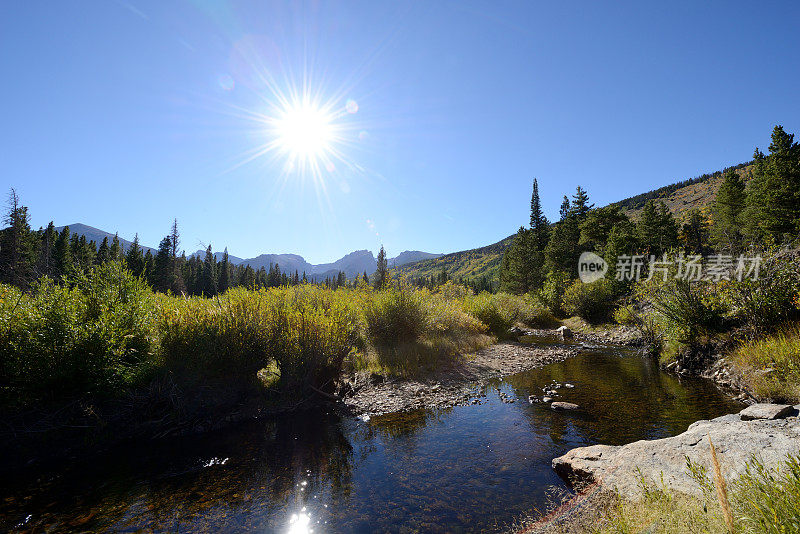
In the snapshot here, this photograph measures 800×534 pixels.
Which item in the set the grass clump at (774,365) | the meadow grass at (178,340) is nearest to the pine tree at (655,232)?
the grass clump at (774,365)

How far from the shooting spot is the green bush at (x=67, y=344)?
7457 mm

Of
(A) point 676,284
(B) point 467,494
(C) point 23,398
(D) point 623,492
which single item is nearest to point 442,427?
(B) point 467,494

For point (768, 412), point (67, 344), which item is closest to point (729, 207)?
point (768, 412)

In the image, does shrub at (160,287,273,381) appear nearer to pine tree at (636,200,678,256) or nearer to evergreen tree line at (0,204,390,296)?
evergreen tree line at (0,204,390,296)

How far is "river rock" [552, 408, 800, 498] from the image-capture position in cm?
→ 495

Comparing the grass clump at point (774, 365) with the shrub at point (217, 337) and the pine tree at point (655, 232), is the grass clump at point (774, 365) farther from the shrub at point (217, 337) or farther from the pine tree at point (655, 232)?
the pine tree at point (655, 232)

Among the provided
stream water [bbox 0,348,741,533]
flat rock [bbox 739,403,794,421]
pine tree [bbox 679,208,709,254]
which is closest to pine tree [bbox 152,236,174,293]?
stream water [bbox 0,348,741,533]

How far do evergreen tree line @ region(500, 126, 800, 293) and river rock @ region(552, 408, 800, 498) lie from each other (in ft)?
89.8

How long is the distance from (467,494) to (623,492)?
102 inches

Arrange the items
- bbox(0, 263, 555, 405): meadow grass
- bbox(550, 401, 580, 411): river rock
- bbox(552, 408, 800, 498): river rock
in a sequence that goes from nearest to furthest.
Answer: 1. bbox(552, 408, 800, 498): river rock
2. bbox(0, 263, 555, 405): meadow grass
3. bbox(550, 401, 580, 411): river rock

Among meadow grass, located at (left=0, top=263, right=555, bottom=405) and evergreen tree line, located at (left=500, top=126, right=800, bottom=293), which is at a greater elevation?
evergreen tree line, located at (left=500, top=126, right=800, bottom=293)

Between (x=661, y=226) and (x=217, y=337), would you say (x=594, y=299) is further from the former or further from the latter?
(x=217, y=337)

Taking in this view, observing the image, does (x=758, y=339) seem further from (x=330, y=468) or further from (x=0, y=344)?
(x=0, y=344)

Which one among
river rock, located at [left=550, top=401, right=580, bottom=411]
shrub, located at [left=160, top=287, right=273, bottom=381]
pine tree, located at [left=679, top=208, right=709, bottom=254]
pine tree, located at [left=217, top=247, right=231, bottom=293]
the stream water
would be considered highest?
pine tree, located at [left=217, top=247, right=231, bottom=293]
